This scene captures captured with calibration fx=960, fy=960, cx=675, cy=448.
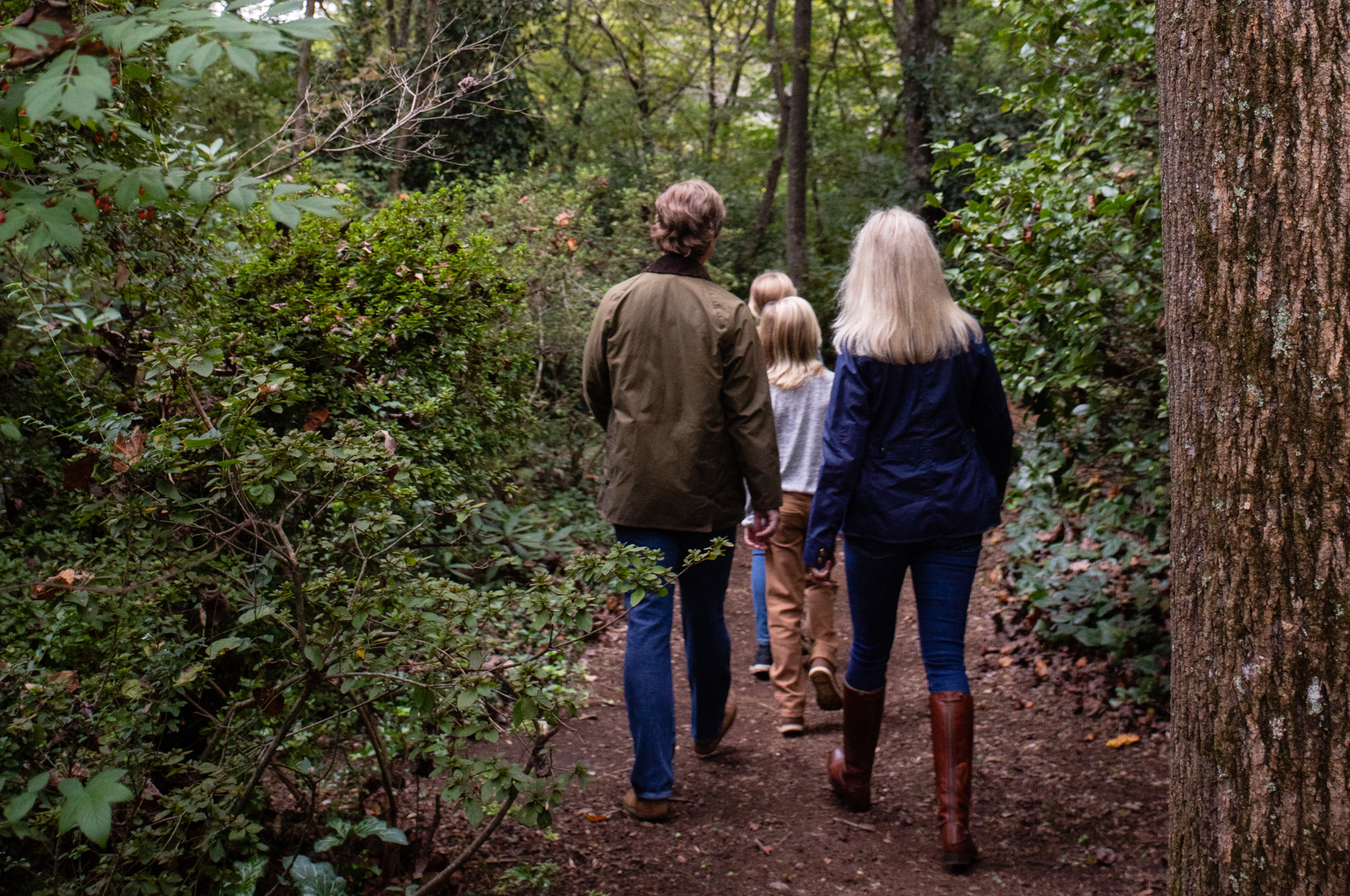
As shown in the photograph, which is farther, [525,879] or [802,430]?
[802,430]

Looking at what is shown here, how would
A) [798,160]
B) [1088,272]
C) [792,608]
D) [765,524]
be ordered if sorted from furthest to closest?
[798,160] < [792,608] < [1088,272] < [765,524]

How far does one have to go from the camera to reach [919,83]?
47.4 ft

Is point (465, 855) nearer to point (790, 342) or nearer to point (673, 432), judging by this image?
point (673, 432)

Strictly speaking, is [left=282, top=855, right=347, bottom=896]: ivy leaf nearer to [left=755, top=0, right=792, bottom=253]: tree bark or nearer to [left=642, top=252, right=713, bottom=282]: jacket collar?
[left=642, top=252, right=713, bottom=282]: jacket collar

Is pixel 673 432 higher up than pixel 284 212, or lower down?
lower down

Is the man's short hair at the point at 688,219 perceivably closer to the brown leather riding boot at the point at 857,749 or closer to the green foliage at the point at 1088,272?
the green foliage at the point at 1088,272

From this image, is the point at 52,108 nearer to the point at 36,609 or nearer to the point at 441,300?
the point at 36,609

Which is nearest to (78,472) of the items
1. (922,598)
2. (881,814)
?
(922,598)

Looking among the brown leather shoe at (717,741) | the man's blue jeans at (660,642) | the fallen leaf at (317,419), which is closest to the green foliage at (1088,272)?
the man's blue jeans at (660,642)

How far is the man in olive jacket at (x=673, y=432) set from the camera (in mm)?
3680

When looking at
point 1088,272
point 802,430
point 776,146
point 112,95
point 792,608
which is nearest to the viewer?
point 112,95

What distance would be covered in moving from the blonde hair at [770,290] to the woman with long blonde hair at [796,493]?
110mm

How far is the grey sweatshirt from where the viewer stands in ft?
16.8

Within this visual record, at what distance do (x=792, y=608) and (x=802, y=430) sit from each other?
3.12 feet
